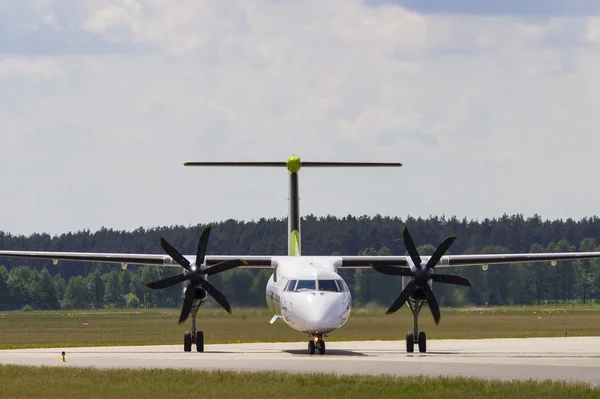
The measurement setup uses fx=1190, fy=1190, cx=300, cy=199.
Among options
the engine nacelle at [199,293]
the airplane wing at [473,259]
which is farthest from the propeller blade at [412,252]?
the engine nacelle at [199,293]

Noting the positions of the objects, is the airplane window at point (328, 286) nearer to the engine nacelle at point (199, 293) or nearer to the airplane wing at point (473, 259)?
the airplane wing at point (473, 259)

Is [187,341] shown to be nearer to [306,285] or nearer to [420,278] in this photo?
[306,285]

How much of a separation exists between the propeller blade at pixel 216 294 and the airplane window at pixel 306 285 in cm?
318

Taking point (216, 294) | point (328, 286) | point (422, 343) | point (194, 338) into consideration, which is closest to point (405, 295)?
point (422, 343)

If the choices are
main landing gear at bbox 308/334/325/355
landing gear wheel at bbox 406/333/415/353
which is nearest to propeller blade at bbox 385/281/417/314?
landing gear wheel at bbox 406/333/415/353

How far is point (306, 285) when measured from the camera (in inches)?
1430

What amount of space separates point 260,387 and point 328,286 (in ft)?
37.0

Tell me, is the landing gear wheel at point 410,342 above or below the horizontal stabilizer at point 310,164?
below

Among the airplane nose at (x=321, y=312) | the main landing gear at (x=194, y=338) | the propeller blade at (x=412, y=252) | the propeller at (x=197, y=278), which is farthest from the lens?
the main landing gear at (x=194, y=338)

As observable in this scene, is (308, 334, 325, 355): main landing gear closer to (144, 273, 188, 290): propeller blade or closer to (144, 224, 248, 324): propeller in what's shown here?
(144, 224, 248, 324): propeller

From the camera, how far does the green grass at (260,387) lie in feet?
78.5

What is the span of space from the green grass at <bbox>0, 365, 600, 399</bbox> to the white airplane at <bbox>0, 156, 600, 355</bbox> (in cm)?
773

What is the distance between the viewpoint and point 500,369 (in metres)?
29.8

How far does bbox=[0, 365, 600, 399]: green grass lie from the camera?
23.9 meters
